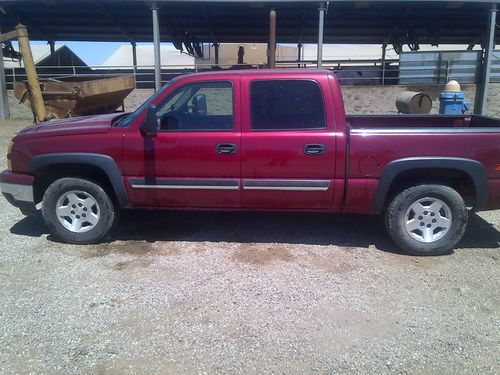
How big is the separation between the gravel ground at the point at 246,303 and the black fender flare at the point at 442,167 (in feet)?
2.41

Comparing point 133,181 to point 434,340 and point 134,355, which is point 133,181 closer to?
point 134,355

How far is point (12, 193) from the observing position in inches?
193

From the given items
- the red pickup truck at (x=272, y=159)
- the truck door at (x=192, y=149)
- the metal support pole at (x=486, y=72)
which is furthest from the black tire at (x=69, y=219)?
the metal support pole at (x=486, y=72)

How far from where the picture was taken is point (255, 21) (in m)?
18.4

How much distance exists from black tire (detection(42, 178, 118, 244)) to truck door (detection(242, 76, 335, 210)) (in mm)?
1507

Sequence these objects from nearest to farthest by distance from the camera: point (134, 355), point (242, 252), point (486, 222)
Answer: point (134, 355) → point (242, 252) → point (486, 222)

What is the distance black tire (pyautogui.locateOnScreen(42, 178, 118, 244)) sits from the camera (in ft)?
15.6

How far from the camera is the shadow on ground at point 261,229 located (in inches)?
198

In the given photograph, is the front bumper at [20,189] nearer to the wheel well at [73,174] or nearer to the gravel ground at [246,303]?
the wheel well at [73,174]

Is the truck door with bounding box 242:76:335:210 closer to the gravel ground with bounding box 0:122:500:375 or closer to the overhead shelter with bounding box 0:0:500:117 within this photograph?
the gravel ground with bounding box 0:122:500:375

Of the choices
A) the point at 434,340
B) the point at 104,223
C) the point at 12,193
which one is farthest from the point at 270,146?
the point at 12,193

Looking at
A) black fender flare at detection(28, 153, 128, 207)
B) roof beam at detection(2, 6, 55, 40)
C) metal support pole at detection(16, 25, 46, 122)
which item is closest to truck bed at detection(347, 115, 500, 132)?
black fender flare at detection(28, 153, 128, 207)

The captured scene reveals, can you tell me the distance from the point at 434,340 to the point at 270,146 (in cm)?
227

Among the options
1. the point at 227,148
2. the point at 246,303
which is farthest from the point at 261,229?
the point at 246,303
